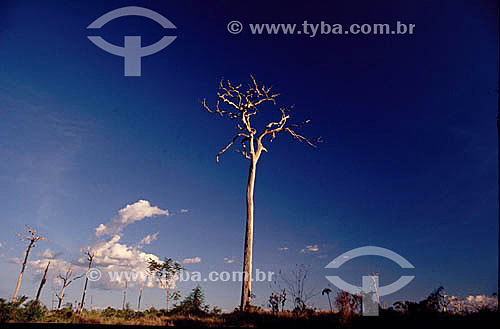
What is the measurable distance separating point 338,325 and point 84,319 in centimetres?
767

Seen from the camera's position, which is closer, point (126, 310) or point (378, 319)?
point (378, 319)

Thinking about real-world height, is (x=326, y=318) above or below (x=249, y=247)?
→ below

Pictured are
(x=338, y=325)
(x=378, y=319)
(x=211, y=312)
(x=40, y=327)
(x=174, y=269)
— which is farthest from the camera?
(x=174, y=269)

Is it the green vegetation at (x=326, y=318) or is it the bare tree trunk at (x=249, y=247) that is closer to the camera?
the green vegetation at (x=326, y=318)

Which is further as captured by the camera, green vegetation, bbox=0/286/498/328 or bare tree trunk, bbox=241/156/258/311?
bare tree trunk, bbox=241/156/258/311

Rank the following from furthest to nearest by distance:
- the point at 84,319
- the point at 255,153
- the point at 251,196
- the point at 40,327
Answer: the point at 255,153 → the point at 251,196 → the point at 84,319 → the point at 40,327

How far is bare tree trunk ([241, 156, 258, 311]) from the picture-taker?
13.3 meters

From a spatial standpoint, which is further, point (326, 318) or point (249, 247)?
point (249, 247)

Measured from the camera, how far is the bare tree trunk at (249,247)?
13310 mm

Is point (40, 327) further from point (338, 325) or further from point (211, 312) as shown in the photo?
point (211, 312)

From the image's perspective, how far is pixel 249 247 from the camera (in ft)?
47.1

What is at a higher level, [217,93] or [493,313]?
[217,93]

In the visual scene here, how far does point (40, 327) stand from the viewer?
17.1 ft

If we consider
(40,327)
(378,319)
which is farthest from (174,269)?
(40,327)
